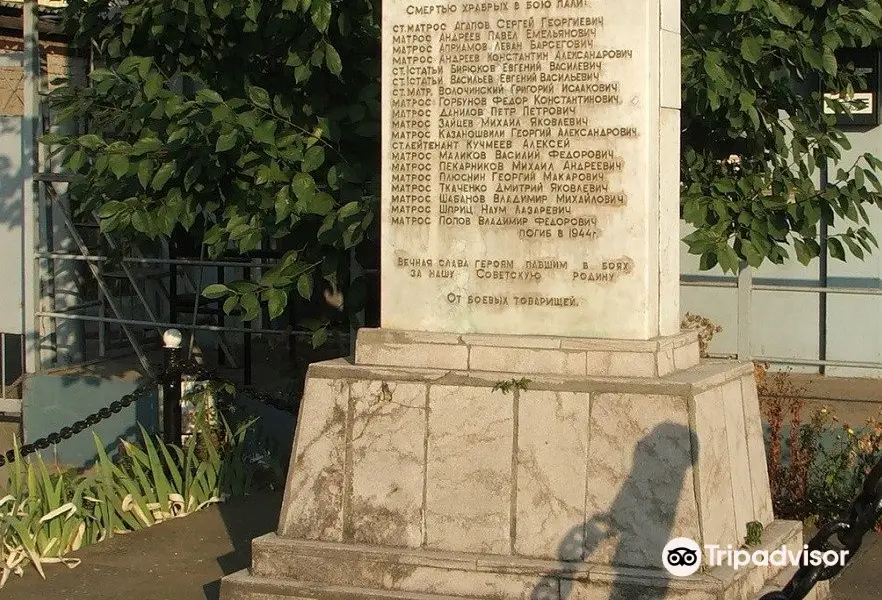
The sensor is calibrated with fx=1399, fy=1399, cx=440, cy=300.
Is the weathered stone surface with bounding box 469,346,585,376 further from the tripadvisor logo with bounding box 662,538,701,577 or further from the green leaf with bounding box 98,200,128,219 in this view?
the green leaf with bounding box 98,200,128,219

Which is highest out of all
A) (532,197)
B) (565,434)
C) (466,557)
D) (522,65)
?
(522,65)

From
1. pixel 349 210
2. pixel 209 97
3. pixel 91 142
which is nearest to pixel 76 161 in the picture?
pixel 91 142

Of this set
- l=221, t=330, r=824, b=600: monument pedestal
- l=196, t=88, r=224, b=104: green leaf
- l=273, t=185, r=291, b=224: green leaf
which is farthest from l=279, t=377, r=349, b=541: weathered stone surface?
l=196, t=88, r=224, b=104: green leaf

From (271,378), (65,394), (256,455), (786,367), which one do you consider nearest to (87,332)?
(65,394)

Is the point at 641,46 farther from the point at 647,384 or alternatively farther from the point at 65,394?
the point at 65,394

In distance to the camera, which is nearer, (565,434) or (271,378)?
(565,434)

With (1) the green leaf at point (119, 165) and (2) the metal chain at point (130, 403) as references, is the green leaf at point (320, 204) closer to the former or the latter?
(1) the green leaf at point (119, 165)

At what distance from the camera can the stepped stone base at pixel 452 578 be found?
5684mm

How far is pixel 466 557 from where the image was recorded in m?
6.02

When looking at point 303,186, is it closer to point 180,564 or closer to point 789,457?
point 180,564

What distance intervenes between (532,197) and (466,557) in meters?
1.61

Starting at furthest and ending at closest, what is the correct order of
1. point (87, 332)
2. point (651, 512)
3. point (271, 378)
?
point (87, 332) → point (271, 378) → point (651, 512)

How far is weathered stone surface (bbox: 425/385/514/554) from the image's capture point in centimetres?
607

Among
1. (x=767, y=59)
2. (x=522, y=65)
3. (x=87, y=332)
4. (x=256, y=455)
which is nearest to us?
(x=522, y=65)
